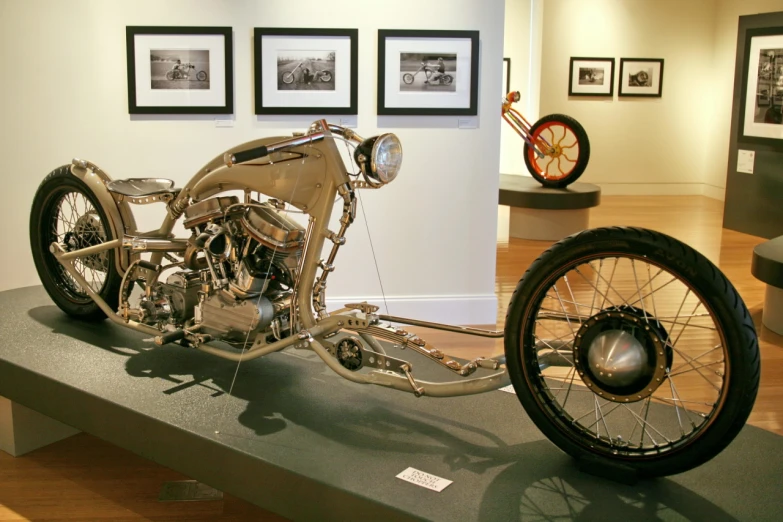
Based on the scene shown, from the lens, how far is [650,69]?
1144cm

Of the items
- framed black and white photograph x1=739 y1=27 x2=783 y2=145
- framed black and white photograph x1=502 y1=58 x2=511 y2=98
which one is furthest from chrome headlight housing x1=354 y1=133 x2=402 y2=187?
framed black and white photograph x1=502 y1=58 x2=511 y2=98

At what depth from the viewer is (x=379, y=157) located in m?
2.57

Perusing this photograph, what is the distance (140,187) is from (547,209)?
505 centimetres

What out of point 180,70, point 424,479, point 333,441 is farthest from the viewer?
point 180,70

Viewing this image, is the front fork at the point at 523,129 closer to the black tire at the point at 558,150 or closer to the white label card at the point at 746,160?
the black tire at the point at 558,150

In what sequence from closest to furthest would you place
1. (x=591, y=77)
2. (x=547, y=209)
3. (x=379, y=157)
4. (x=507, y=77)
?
(x=379, y=157)
(x=547, y=209)
(x=507, y=77)
(x=591, y=77)

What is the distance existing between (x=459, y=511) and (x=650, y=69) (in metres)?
10.5

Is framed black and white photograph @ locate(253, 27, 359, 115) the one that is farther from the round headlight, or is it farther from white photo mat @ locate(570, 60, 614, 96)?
white photo mat @ locate(570, 60, 614, 96)

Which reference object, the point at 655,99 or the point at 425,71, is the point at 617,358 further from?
the point at 655,99

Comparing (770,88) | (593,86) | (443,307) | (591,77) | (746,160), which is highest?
(591,77)

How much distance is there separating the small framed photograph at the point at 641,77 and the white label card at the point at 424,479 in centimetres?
1013

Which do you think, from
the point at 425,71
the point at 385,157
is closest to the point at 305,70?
the point at 425,71

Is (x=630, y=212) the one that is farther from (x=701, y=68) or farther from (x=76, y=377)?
(x=76, y=377)

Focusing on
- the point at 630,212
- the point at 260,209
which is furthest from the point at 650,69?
the point at 260,209
